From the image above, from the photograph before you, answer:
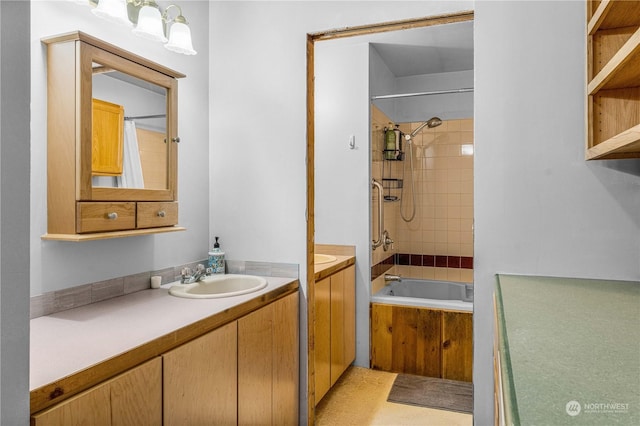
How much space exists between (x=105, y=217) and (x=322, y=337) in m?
1.50

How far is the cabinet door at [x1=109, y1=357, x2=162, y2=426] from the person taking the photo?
3.69ft

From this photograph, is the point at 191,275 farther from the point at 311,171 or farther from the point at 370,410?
the point at 370,410

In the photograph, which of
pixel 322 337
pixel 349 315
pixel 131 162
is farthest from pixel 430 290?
pixel 131 162

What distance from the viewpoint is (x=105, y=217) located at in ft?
5.17

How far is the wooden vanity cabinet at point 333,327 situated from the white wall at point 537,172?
103cm

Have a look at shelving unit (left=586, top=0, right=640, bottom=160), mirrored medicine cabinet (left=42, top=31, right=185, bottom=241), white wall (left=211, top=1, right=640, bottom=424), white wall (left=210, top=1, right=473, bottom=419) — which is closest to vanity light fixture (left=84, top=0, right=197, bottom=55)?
mirrored medicine cabinet (left=42, top=31, right=185, bottom=241)

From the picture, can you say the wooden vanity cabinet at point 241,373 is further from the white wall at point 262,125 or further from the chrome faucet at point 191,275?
the chrome faucet at point 191,275

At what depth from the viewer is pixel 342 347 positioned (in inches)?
116

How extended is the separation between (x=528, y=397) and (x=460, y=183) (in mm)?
3729

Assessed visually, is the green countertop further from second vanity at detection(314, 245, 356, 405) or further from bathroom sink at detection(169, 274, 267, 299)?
second vanity at detection(314, 245, 356, 405)

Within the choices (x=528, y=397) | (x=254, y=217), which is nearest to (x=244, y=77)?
(x=254, y=217)

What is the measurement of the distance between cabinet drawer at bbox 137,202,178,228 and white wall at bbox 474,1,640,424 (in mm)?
1333

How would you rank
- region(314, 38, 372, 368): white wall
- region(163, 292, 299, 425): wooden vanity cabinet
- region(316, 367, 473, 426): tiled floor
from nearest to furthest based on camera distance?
region(163, 292, 299, 425): wooden vanity cabinet < region(316, 367, 473, 426): tiled floor < region(314, 38, 372, 368): white wall

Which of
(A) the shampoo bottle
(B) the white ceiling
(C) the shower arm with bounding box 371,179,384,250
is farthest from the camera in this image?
(A) the shampoo bottle
